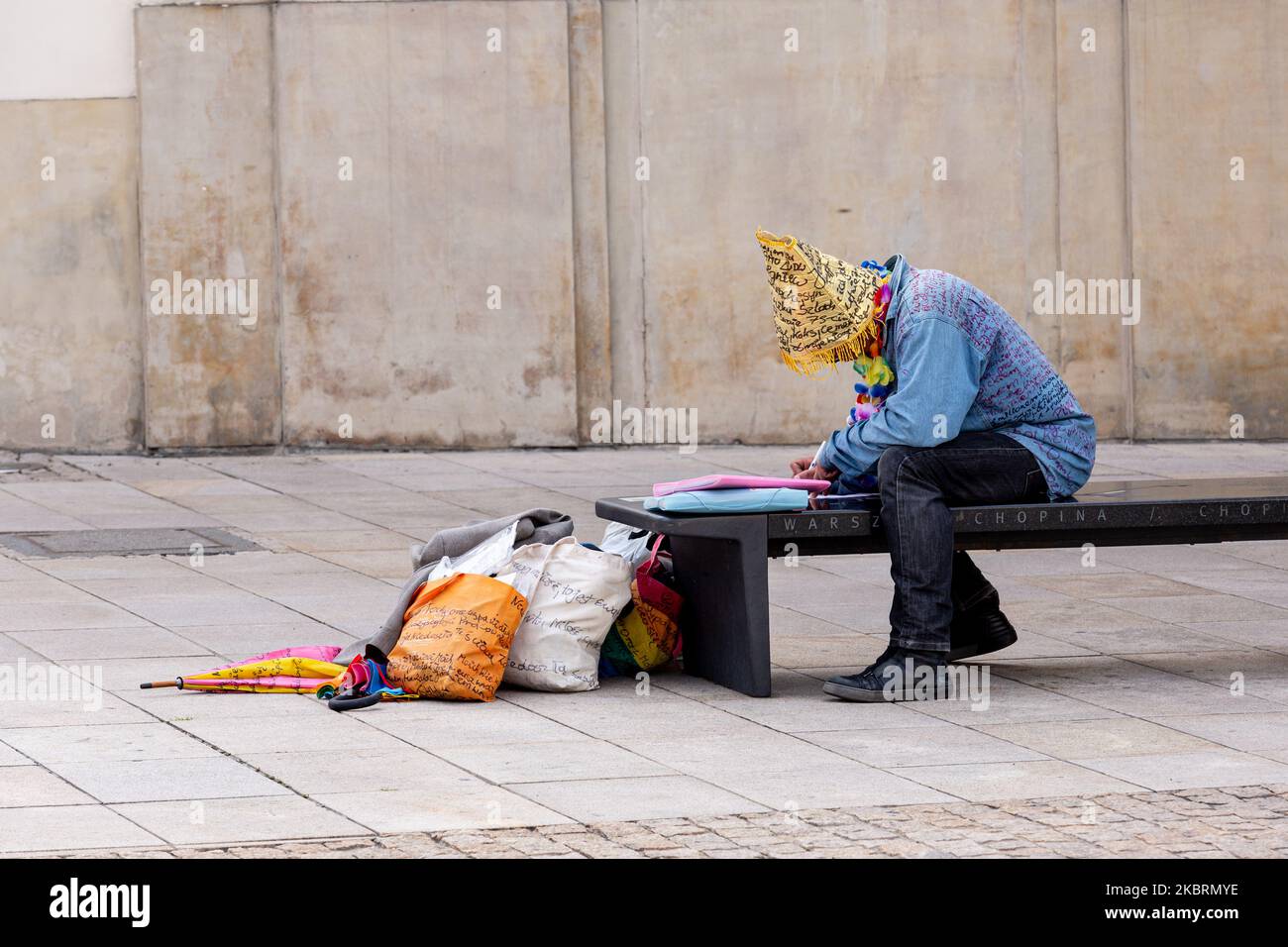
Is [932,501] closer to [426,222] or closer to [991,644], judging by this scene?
[991,644]

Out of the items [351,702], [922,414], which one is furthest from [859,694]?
[351,702]

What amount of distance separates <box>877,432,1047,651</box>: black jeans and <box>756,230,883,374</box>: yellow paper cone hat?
1.19ft

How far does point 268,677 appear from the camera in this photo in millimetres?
6680

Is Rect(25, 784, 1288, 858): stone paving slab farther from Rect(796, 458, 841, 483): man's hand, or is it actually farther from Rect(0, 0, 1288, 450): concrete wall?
Rect(0, 0, 1288, 450): concrete wall

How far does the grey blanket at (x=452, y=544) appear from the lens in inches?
261

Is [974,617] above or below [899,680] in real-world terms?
above

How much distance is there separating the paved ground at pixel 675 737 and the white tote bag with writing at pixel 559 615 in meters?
0.10

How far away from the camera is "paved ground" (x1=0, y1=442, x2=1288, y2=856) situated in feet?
16.3

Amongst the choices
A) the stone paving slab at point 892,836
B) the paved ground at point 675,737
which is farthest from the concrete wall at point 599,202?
→ the stone paving slab at point 892,836

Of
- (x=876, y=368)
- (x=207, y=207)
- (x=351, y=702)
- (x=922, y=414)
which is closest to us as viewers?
(x=351, y=702)

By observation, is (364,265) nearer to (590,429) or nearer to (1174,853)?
(590,429)

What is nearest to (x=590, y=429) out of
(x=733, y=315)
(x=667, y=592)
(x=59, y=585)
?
(x=733, y=315)

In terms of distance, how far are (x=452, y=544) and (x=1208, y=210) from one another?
8948 mm
